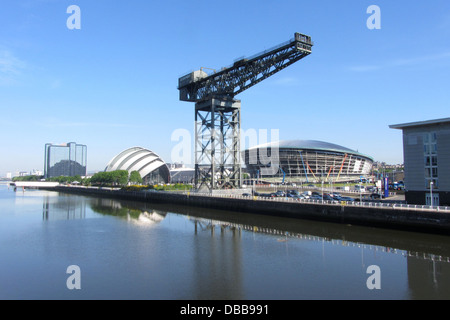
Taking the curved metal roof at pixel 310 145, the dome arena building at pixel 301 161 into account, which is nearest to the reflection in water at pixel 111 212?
the dome arena building at pixel 301 161

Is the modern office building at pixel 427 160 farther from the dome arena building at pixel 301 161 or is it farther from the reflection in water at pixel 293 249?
the dome arena building at pixel 301 161

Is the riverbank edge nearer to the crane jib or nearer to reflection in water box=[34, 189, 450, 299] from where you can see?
reflection in water box=[34, 189, 450, 299]

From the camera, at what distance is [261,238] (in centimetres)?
2609

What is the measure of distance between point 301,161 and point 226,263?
85621 mm

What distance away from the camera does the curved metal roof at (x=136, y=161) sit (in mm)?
109844

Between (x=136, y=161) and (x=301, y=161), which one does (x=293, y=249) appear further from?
(x=136, y=161)

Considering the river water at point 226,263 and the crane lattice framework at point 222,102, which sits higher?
the crane lattice framework at point 222,102

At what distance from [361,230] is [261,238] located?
9091 mm

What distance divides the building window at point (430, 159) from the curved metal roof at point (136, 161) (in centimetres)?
9095

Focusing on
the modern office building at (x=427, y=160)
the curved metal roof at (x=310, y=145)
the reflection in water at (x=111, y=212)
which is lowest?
the reflection in water at (x=111, y=212)

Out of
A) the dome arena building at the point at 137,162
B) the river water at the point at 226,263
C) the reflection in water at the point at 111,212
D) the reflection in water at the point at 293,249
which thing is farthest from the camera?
the dome arena building at the point at 137,162

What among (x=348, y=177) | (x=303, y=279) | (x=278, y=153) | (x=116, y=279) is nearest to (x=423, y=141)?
(x=303, y=279)

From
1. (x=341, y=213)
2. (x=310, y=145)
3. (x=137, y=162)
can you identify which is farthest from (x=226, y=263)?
(x=137, y=162)

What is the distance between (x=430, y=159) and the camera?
1216 inches
